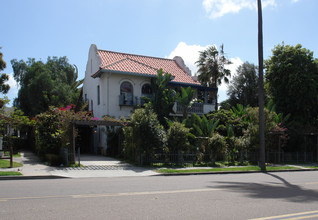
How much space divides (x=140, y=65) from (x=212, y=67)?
901 cm

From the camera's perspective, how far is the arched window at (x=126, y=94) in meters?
24.6

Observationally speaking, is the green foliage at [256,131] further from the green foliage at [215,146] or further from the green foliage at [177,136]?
the green foliage at [177,136]

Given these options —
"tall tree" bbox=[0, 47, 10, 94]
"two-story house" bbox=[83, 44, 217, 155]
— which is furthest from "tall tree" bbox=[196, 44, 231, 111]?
"tall tree" bbox=[0, 47, 10, 94]

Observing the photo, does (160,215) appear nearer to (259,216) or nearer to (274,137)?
(259,216)

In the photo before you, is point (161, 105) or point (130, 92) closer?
point (161, 105)

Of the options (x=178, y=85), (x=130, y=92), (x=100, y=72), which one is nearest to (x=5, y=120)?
(x=100, y=72)

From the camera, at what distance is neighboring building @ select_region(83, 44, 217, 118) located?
24.4m

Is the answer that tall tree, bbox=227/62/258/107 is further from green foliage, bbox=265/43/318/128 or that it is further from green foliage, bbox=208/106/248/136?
green foliage, bbox=208/106/248/136

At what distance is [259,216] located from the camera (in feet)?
20.0

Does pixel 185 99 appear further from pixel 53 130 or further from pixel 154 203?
pixel 154 203

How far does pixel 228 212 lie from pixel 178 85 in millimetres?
20505

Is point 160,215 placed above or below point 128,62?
below

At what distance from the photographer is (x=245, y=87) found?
137 feet

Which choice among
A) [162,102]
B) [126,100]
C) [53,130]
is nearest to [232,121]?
[162,102]
